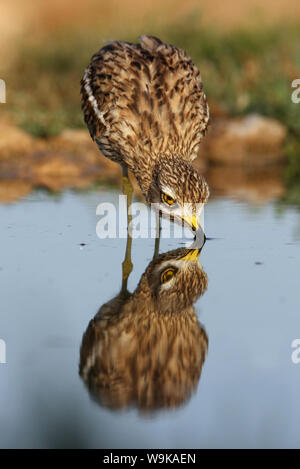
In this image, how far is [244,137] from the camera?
43.8 ft

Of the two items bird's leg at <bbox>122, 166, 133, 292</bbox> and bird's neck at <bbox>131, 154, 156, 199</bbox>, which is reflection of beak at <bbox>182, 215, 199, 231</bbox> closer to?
bird's leg at <bbox>122, 166, 133, 292</bbox>

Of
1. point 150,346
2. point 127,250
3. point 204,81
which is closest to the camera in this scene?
point 150,346

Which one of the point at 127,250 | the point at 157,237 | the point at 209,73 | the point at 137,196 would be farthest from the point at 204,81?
the point at 127,250

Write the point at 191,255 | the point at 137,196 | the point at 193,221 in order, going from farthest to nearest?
the point at 137,196, the point at 191,255, the point at 193,221

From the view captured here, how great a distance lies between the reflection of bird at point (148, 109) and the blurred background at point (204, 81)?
191 centimetres

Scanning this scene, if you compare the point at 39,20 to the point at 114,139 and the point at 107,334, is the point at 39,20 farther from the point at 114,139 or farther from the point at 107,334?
the point at 107,334

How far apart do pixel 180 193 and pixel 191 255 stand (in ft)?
1.64

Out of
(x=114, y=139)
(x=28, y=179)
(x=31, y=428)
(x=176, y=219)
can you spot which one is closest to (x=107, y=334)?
(x=31, y=428)

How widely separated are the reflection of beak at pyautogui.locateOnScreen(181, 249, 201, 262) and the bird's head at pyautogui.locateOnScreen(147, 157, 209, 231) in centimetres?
23

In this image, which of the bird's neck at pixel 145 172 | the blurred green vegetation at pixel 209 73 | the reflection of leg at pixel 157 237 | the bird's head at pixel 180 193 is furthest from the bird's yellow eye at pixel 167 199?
the blurred green vegetation at pixel 209 73

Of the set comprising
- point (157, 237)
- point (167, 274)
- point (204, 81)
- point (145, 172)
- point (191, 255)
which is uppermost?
point (204, 81)

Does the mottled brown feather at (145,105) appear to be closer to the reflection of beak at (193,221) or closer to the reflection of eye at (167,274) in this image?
the reflection of beak at (193,221)

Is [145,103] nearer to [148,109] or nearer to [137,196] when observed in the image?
[148,109]

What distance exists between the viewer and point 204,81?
14617 mm
